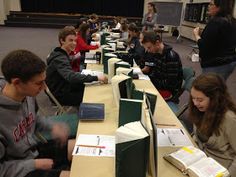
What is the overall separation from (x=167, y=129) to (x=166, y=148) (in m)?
0.25

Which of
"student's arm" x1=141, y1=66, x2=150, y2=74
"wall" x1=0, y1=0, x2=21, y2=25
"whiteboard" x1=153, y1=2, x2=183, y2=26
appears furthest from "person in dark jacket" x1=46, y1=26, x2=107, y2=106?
"wall" x1=0, y1=0, x2=21, y2=25

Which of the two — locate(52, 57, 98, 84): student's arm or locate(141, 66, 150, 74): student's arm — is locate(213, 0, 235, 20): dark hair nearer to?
locate(141, 66, 150, 74): student's arm

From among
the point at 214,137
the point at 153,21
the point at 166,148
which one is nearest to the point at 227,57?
the point at 214,137

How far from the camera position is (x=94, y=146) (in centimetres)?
143

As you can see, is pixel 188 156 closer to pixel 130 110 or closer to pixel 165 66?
pixel 130 110

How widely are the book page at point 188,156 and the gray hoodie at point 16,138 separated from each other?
0.76 m

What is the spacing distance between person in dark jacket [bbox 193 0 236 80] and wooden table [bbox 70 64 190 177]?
697mm

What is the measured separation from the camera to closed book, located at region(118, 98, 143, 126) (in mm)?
1431

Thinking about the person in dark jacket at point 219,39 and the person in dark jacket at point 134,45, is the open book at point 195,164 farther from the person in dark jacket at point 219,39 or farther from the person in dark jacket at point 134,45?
the person in dark jacket at point 134,45

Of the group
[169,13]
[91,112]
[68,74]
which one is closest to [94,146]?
[91,112]

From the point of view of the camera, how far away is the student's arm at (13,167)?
1.29 metres

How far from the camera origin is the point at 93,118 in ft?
5.67

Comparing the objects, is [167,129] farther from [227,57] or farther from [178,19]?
[178,19]

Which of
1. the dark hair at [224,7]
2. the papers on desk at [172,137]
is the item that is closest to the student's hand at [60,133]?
the papers on desk at [172,137]
